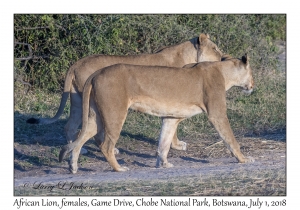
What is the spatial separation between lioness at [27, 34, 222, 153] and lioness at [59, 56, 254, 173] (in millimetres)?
→ 825

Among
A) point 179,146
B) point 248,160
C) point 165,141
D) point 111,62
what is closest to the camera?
point 248,160

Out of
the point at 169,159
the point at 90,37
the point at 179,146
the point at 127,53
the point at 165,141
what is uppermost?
the point at 90,37

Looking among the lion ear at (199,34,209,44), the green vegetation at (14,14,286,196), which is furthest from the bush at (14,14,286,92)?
the lion ear at (199,34,209,44)

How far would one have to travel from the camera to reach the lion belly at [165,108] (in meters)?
8.05

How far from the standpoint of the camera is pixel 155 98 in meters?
8.06

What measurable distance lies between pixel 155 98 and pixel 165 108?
0.59 feet

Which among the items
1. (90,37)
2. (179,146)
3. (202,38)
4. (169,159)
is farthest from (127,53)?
(169,159)

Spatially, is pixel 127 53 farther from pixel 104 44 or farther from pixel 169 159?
pixel 169 159

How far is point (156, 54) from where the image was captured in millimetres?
9641

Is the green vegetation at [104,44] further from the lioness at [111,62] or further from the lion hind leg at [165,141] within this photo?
the lion hind leg at [165,141]

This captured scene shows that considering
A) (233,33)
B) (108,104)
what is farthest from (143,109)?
(233,33)

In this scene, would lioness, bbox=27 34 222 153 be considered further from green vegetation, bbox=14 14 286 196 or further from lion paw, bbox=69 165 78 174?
lion paw, bbox=69 165 78 174

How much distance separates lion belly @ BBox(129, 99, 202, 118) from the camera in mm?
8047

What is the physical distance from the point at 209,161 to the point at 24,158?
240 cm
